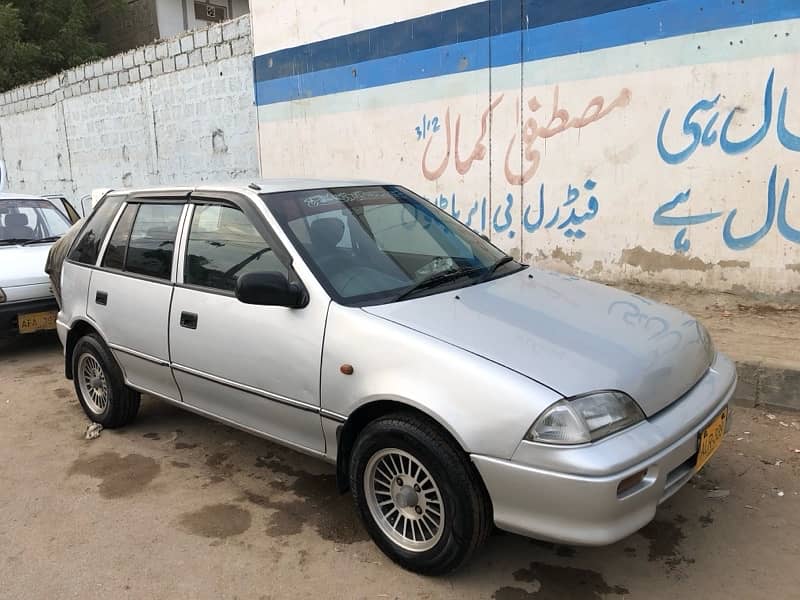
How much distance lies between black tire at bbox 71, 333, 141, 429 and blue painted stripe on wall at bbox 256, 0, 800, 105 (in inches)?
190

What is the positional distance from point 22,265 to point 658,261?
600cm

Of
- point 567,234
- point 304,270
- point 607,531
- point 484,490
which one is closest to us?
point 607,531

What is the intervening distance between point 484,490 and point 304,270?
1.28m

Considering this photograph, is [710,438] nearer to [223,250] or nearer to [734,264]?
[223,250]

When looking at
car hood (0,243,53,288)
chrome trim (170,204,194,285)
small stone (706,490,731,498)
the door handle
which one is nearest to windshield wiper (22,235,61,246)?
car hood (0,243,53,288)

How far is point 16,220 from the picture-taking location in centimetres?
701

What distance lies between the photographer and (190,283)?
3535mm

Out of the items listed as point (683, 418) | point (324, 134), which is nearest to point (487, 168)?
point (324, 134)

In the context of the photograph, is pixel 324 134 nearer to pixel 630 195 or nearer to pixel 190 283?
pixel 630 195

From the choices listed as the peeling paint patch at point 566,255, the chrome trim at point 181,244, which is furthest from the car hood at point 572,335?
the peeling paint patch at point 566,255

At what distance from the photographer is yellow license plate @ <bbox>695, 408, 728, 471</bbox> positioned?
2613 mm

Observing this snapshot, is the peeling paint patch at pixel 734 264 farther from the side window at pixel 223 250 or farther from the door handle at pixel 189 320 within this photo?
the door handle at pixel 189 320

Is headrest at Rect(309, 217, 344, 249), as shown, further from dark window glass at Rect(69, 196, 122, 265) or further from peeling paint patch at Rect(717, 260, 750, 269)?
peeling paint patch at Rect(717, 260, 750, 269)

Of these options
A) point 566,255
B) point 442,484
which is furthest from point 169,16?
point 442,484
